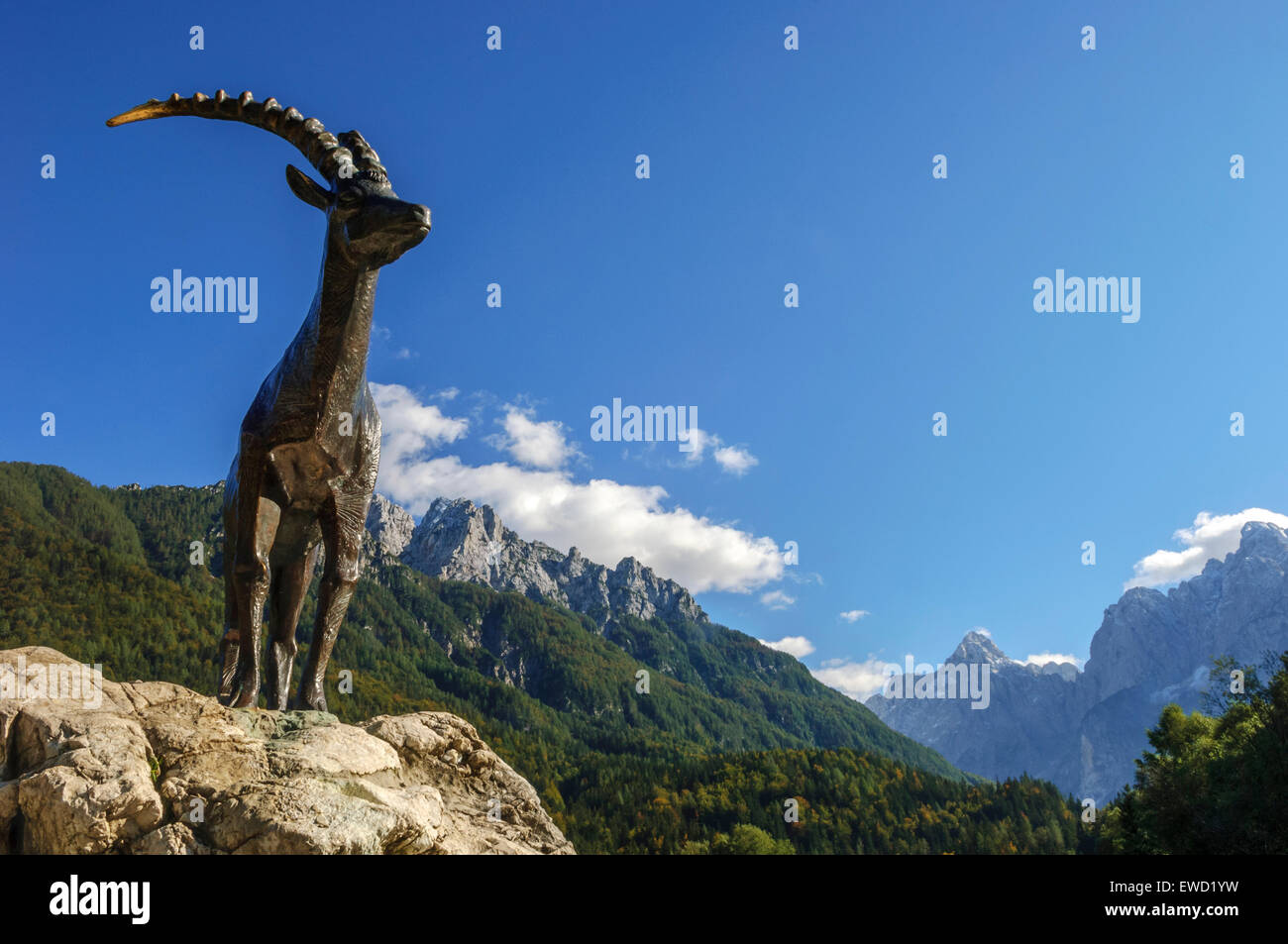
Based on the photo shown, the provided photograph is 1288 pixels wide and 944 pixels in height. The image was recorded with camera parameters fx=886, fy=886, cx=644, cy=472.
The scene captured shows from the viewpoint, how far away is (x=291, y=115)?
7.85 m

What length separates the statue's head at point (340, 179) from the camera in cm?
718

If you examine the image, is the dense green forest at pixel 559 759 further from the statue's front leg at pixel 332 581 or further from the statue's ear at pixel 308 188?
the statue's ear at pixel 308 188

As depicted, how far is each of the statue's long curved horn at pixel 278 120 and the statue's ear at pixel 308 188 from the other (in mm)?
128

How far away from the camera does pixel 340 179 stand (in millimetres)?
7570

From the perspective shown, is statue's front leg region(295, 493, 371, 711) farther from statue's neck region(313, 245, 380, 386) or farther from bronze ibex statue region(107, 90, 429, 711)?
statue's neck region(313, 245, 380, 386)

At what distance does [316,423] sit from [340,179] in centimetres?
210

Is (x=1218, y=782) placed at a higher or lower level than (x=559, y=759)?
higher

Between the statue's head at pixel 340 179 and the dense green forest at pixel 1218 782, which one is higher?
the statue's head at pixel 340 179

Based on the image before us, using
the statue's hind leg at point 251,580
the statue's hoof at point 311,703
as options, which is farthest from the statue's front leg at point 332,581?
the statue's hind leg at point 251,580

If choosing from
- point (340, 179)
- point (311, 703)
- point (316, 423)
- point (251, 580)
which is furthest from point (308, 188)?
point (311, 703)

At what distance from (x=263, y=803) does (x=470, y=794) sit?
3192 millimetres

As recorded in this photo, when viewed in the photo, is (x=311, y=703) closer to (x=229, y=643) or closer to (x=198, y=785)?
(x=229, y=643)
